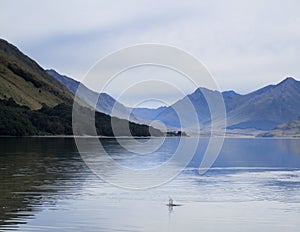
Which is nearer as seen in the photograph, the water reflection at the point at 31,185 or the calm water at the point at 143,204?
the calm water at the point at 143,204

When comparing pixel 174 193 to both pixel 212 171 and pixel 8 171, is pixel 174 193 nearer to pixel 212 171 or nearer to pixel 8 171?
pixel 8 171

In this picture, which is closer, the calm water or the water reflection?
the calm water

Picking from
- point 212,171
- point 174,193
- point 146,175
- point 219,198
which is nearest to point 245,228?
point 219,198

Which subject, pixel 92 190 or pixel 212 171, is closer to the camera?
pixel 92 190

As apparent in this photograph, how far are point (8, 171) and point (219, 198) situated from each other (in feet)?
102

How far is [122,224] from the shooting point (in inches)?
1667

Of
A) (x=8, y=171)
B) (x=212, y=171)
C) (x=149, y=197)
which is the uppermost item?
(x=212, y=171)

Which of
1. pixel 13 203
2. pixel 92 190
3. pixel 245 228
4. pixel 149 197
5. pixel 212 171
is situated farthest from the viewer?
pixel 212 171

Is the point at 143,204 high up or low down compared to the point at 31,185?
down

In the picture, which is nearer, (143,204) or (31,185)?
(143,204)

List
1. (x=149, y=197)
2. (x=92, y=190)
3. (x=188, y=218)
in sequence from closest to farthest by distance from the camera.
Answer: (x=188, y=218) → (x=149, y=197) → (x=92, y=190)

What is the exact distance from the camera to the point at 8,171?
76938 millimetres

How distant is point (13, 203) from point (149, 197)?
14144 millimetres

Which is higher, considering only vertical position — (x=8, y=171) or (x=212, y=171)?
(x=212, y=171)
